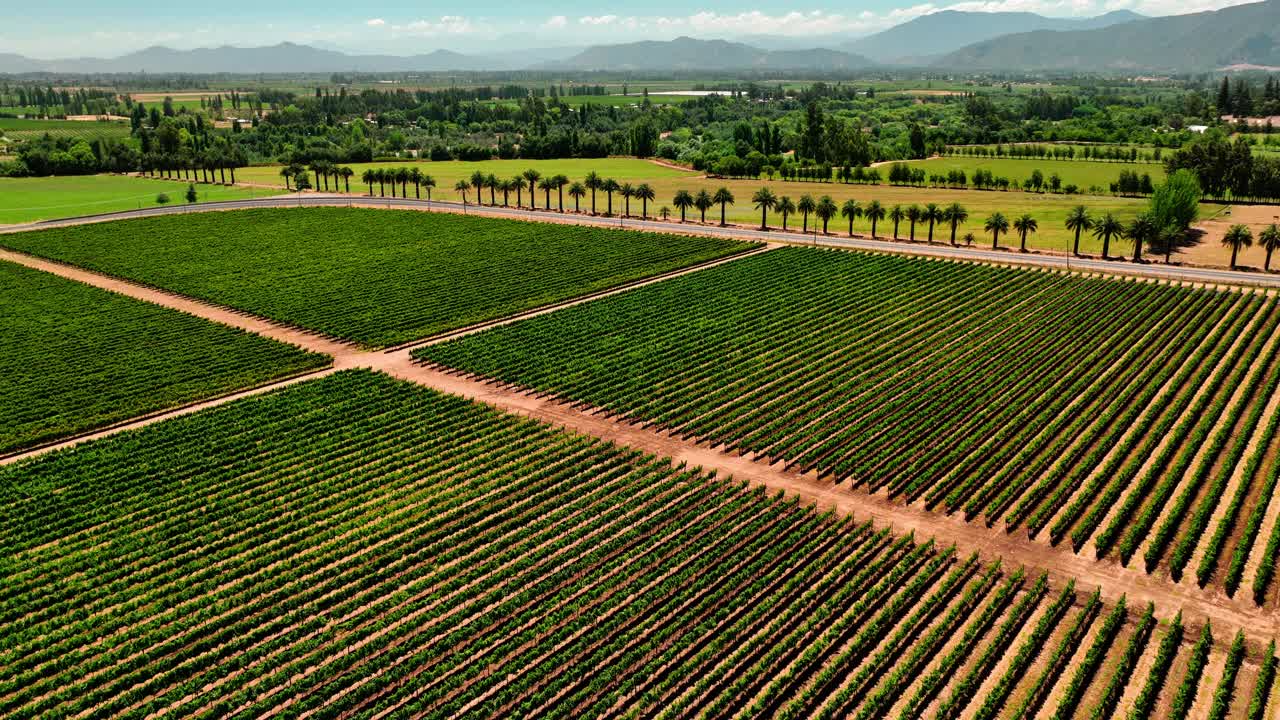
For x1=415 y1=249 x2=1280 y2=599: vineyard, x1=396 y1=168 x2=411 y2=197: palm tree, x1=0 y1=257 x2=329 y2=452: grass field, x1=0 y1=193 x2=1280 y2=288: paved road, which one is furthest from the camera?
x1=396 y1=168 x2=411 y2=197: palm tree

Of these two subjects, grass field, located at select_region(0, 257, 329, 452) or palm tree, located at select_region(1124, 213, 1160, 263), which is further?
palm tree, located at select_region(1124, 213, 1160, 263)

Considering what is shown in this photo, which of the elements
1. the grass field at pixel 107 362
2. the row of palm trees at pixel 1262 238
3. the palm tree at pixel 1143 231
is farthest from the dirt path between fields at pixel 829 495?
the row of palm trees at pixel 1262 238

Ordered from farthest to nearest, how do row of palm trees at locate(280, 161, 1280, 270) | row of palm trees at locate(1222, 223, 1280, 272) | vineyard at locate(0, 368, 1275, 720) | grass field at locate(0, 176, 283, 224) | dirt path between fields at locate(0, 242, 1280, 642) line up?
grass field at locate(0, 176, 283, 224), row of palm trees at locate(280, 161, 1280, 270), row of palm trees at locate(1222, 223, 1280, 272), dirt path between fields at locate(0, 242, 1280, 642), vineyard at locate(0, 368, 1275, 720)

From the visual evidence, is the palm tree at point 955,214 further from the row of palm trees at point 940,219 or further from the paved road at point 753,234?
the paved road at point 753,234

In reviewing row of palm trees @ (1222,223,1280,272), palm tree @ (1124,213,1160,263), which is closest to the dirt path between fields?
palm tree @ (1124,213,1160,263)

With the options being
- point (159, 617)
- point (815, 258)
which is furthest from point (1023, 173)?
point (159, 617)

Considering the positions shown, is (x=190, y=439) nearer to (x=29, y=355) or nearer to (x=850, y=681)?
(x=29, y=355)

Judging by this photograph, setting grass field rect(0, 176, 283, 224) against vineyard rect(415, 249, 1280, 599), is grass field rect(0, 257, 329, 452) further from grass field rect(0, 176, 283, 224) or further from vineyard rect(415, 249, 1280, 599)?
grass field rect(0, 176, 283, 224)

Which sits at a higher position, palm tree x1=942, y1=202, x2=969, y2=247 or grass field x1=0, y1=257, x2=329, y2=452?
palm tree x1=942, y1=202, x2=969, y2=247
